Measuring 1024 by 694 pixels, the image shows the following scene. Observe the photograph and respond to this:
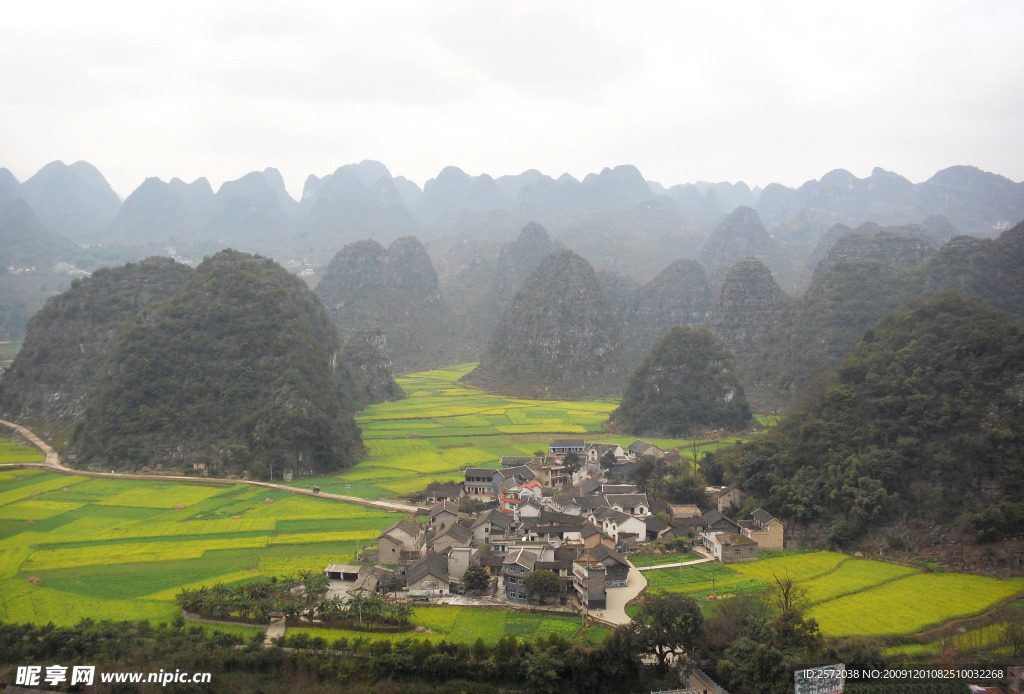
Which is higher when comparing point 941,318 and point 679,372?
point 941,318

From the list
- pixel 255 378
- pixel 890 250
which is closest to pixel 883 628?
pixel 255 378

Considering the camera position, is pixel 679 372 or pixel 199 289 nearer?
pixel 199 289

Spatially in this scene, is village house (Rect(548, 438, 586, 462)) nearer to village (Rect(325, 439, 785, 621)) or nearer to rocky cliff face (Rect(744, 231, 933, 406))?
village (Rect(325, 439, 785, 621))

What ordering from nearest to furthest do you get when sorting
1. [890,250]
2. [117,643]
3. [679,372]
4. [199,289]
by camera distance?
1. [117,643]
2. [199,289]
3. [679,372]
4. [890,250]

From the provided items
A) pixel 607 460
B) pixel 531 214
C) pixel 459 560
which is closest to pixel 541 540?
pixel 459 560

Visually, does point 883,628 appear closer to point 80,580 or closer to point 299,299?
point 80,580

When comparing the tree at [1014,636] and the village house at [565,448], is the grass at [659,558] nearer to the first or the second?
the tree at [1014,636]

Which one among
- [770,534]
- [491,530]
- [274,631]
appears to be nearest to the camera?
[274,631]

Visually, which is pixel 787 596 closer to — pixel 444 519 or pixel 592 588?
pixel 592 588
